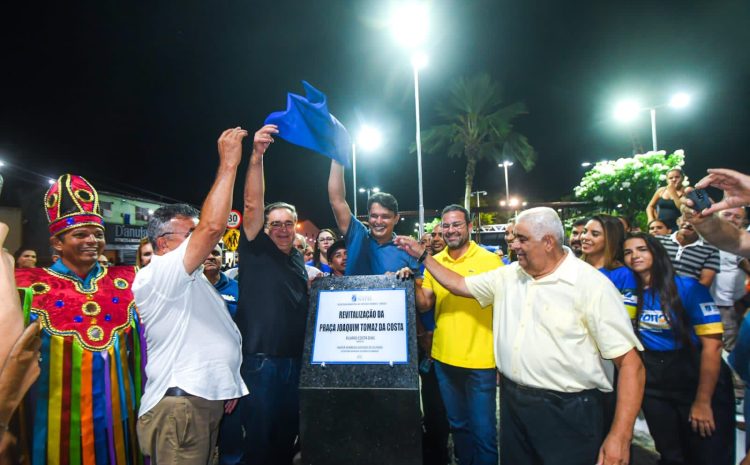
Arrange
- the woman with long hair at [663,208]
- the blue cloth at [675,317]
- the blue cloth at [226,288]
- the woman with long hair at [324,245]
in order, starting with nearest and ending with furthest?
the blue cloth at [675,317]
the blue cloth at [226,288]
the woman with long hair at [324,245]
the woman with long hair at [663,208]

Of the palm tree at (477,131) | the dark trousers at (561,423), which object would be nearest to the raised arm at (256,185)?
the dark trousers at (561,423)

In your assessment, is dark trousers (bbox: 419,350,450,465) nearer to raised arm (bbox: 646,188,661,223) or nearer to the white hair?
the white hair

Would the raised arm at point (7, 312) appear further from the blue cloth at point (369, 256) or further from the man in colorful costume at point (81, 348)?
the blue cloth at point (369, 256)

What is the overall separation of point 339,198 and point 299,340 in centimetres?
159

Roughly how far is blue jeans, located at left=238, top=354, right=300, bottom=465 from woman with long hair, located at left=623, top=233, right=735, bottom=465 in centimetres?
302

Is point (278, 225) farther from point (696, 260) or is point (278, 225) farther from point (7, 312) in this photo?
point (696, 260)

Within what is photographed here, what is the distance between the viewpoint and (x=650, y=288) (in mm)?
3422

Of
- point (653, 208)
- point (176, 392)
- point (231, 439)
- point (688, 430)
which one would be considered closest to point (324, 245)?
point (231, 439)

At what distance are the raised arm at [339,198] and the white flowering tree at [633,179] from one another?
10.3 m

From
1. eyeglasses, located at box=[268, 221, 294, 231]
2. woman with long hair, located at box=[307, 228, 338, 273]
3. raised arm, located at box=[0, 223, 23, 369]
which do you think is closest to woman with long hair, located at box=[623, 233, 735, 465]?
eyeglasses, located at box=[268, 221, 294, 231]

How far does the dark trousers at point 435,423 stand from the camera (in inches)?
160

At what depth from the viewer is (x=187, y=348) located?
254cm

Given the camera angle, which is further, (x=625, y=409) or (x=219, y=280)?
(x=219, y=280)

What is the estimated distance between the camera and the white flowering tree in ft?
36.9
